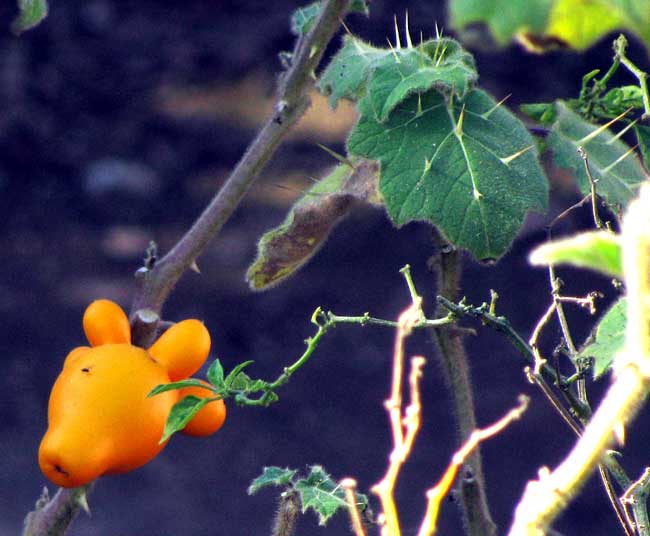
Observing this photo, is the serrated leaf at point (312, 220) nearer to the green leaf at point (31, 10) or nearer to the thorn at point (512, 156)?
the thorn at point (512, 156)

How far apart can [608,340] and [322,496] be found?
195 millimetres

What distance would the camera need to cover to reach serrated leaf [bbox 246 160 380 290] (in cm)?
70

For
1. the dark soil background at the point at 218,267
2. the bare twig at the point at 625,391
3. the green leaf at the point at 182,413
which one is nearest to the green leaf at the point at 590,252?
the bare twig at the point at 625,391

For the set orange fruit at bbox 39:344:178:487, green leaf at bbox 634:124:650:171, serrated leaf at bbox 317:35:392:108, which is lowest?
orange fruit at bbox 39:344:178:487

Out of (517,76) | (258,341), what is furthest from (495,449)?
(517,76)

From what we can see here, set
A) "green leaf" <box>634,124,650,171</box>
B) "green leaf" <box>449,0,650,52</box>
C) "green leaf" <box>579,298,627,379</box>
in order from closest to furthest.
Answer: "green leaf" <box>449,0,650,52</box> < "green leaf" <box>579,298,627,379</box> < "green leaf" <box>634,124,650,171</box>

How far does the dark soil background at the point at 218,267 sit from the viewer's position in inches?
76.6

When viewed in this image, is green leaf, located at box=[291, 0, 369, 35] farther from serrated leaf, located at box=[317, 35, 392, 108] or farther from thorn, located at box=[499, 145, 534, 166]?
thorn, located at box=[499, 145, 534, 166]

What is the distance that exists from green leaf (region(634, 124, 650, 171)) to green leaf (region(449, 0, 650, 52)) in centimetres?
40

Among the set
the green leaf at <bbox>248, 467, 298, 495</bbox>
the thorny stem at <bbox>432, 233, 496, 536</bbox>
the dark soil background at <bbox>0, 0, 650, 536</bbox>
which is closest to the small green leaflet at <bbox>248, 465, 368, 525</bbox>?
the green leaf at <bbox>248, 467, 298, 495</bbox>

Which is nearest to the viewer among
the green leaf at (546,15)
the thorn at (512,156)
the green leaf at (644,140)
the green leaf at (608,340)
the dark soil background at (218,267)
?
the green leaf at (546,15)

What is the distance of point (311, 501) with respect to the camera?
60 centimetres

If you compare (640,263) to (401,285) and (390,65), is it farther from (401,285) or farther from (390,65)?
(401,285)

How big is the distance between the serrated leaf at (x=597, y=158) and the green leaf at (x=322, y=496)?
9.9 inches
